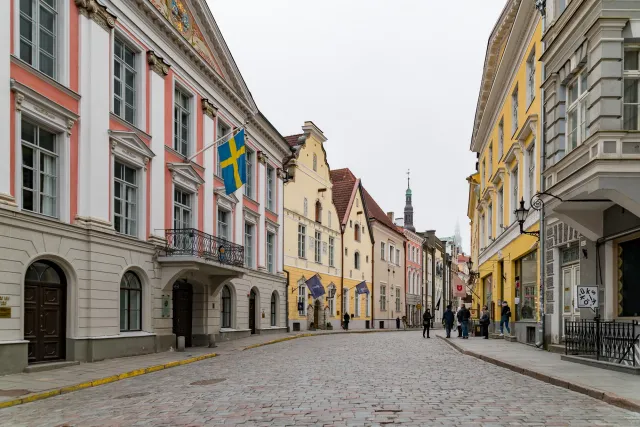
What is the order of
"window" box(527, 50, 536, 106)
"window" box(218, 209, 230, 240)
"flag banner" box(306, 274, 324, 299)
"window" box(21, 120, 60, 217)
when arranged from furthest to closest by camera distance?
1. "flag banner" box(306, 274, 324, 299)
2. "window" box(218, 209, 230, 240)
3. "window" box(527, 50, 536, 106)
4. "window" box(21, 120, 60, 217)

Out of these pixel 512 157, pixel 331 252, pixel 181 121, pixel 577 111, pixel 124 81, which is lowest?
pixel 331 252

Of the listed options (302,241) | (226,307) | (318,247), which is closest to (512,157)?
(226,307)

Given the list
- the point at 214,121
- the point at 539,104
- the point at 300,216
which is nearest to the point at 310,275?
the point at 300,216

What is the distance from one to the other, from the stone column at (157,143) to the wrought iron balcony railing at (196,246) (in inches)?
17.5

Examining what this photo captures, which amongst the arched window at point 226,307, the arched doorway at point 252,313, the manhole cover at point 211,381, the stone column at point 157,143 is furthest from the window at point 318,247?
the manhole cover at point 211,381

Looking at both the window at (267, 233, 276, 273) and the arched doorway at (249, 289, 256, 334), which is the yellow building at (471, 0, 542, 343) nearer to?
the window at (267, 233, 276, 273)

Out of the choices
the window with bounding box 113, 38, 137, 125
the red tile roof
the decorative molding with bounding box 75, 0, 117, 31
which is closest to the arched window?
the window with bounding box 113, 38, 137, 125

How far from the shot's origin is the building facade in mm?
14984

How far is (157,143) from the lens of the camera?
21.5 metres

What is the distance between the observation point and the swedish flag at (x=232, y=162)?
22.9 m

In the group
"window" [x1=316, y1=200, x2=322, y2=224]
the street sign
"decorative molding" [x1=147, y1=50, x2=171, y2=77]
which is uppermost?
"decorative molding" [x1=147, y1=50, x2=171, y2=77]

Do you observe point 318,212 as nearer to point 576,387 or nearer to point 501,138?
point 501,138

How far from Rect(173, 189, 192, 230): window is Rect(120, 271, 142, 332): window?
10.6 ft

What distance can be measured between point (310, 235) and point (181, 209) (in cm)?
1882
